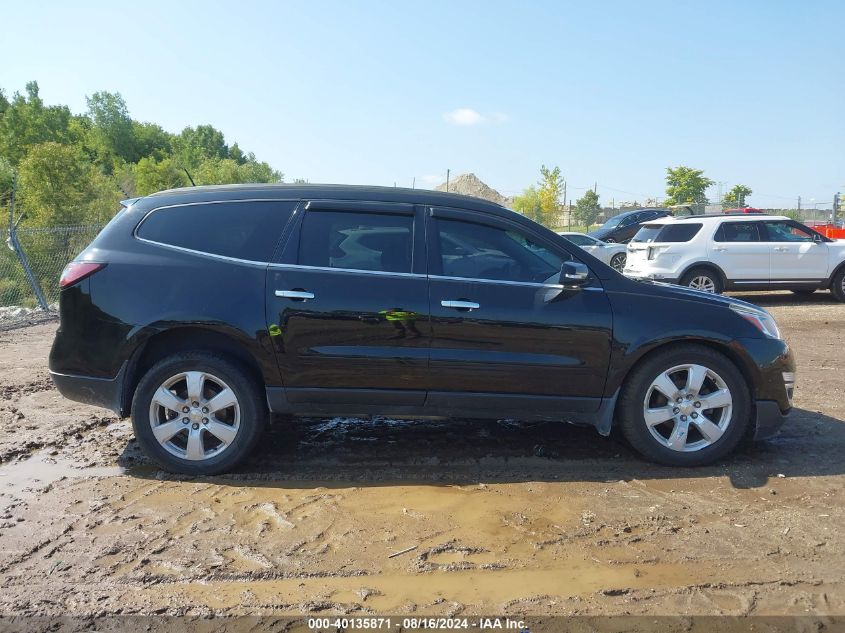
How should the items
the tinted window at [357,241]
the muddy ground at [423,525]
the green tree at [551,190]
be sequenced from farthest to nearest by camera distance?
the green tree at [551,190] → the tinted window at [357,241] → the muddy ground at [423,525]

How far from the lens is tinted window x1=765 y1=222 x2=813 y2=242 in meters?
13.3

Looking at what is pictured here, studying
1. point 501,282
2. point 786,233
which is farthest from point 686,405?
point 786,233

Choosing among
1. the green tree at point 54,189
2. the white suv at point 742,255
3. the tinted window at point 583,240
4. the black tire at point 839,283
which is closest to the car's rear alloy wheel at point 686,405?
the white suv at point 742,255

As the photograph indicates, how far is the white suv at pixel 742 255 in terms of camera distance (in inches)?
514

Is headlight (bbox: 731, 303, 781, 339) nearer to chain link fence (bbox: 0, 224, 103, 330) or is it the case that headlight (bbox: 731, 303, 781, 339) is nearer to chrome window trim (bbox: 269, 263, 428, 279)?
chrome window trim (bbox: 269, 263, 428, 279)

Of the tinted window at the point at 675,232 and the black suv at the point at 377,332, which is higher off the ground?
the tinted window at the point at 675,232

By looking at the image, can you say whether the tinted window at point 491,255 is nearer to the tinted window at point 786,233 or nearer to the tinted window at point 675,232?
the tinted window at point 675,232

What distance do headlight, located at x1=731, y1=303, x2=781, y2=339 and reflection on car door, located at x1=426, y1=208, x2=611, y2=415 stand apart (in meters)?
0.99

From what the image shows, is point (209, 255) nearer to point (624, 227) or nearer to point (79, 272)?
point (79, 272)

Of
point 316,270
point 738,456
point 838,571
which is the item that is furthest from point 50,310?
point 838,571

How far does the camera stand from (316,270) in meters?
4.54

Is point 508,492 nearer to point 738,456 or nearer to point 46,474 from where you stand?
point 738,456

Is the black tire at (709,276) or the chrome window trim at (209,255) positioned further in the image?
the black tire at (709,276)

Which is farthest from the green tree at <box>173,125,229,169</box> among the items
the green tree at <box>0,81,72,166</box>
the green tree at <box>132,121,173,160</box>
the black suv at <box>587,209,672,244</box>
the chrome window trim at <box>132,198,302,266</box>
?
the chrome window trim at <box>132,198,302,266</box>
